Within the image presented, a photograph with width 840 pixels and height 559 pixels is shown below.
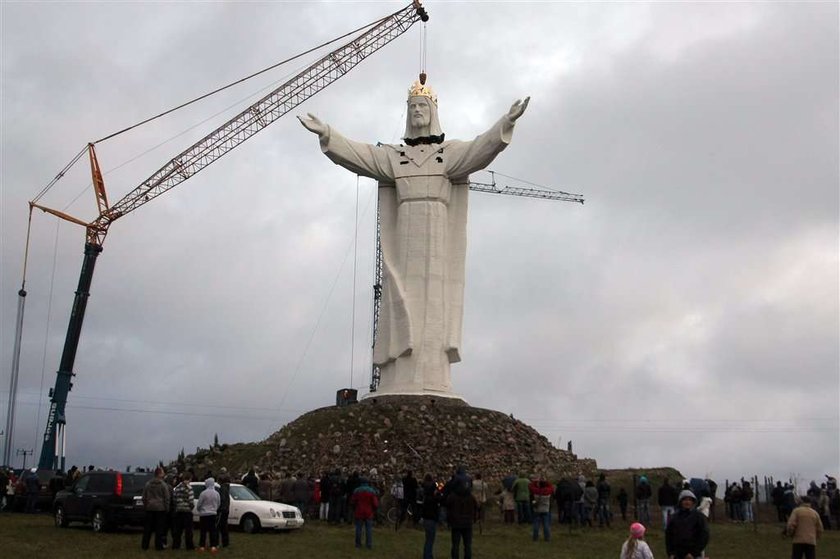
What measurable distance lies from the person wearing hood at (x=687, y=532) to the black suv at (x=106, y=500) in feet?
42.2

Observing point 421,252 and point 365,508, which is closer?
point 365,508

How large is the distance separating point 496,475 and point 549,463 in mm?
2868

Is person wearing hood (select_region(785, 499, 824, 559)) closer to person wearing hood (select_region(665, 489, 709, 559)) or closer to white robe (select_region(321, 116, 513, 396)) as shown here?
person wearing hood (select_region(665, 489, 709, 559))

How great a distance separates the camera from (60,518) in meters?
23.4

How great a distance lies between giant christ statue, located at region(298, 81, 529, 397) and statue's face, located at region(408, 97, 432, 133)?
0.04 meters

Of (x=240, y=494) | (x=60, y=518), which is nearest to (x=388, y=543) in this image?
(x=240, y=494)

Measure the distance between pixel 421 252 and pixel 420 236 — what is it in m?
0.58

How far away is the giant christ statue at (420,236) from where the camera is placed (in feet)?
119

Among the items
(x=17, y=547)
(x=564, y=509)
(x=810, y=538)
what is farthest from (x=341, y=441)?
(x=810, y=538)

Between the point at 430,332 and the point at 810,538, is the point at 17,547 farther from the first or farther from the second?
the point at 430,332

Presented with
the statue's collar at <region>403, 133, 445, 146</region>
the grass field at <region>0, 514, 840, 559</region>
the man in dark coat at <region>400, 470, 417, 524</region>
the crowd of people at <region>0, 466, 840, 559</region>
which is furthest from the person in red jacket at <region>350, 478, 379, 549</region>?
the statue's collar at <region>403, 133, 445, 146</region>

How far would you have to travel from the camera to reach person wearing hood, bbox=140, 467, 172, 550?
18.9 meters

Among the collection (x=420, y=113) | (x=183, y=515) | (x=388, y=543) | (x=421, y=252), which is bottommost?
(x=388, y=543)

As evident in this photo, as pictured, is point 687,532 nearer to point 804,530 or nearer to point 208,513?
point 804,530
